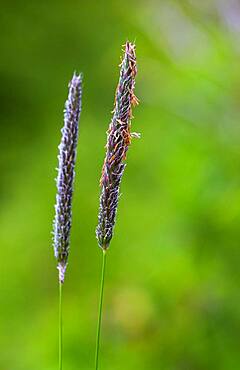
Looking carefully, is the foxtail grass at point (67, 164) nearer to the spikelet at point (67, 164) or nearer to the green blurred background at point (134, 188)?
the spikelet at point (67, 164)

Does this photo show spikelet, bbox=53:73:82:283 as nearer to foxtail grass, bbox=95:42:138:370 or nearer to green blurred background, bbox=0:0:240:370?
foxtail grass, bbox=95:42:138:370

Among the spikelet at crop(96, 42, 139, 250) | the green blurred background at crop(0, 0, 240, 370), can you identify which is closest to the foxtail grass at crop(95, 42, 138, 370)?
the spikelet at crop(96, 42, 139, 250)

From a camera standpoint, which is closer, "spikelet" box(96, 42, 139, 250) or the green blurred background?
"spikelet" box(96, 42, 139, 250)

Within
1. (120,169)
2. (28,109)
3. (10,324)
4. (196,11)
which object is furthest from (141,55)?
(120,169)

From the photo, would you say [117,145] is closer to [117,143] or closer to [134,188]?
[117,143]

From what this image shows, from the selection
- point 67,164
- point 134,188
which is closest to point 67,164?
point 67,164

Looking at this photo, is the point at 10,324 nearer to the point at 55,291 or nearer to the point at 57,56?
the point at 55,291

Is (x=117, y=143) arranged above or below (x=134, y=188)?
above
